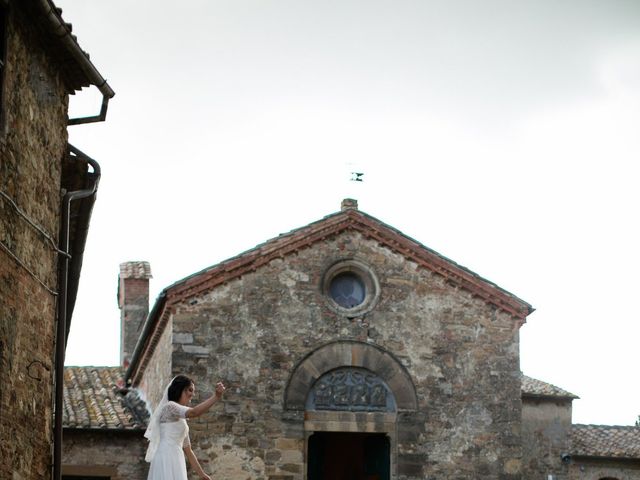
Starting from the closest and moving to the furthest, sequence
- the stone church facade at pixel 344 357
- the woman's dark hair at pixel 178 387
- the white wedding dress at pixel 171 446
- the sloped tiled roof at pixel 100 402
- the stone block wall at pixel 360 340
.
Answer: the white wedding dress at pixel 171 446 → the woman's dark hair at pixel 178 387 → the stone block wall at pixel 360 340 → the stone church facade at pixel 344 357 → the sloped tiled roof at pixel 100 402

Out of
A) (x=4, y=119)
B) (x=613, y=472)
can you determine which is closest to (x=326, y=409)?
(x=613, y=472)

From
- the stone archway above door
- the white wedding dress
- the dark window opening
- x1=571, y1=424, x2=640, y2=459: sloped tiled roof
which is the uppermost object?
the dark window opening

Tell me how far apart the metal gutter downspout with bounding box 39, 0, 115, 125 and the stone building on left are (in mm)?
12

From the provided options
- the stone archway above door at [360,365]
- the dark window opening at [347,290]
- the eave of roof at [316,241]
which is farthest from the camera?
the dark window opening at [347,290]

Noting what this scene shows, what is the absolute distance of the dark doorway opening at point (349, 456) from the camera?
82.5ft

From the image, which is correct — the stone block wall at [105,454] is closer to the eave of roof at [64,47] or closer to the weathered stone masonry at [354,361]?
the weathered stone masonry at [354,361]

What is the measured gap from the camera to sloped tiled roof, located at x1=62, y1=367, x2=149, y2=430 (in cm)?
2572

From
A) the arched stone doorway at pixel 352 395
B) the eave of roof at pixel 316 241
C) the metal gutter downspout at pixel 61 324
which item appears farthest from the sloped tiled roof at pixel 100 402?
the metal gutter downspout at pixel 61 324

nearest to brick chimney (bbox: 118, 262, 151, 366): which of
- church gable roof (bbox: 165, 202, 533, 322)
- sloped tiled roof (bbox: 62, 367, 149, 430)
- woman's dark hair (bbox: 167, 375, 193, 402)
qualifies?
sloped tiled roof (bbox: 62, 367, 149, 430)

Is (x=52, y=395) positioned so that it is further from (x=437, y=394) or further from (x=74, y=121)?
(x=437, y=394)

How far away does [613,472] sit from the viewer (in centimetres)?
2961

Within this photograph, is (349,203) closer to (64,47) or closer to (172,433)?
(64,47)

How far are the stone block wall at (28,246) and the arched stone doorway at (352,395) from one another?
1093 cm

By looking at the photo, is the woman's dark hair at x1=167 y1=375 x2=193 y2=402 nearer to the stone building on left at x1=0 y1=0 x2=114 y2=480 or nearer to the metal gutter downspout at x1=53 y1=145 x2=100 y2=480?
the stone building on left at x1=0 y1=0 x2=114 y2=480
